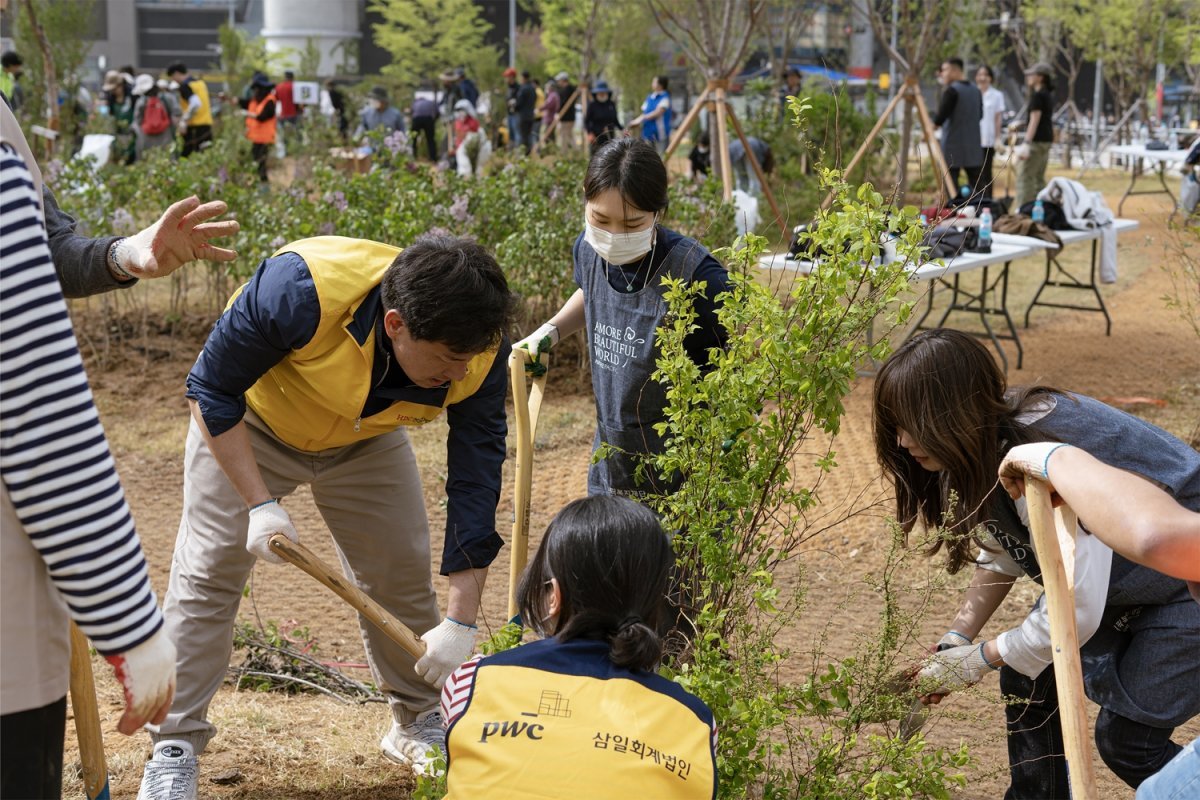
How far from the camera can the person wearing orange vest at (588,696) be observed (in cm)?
176

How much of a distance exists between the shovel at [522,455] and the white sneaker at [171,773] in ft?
2.77

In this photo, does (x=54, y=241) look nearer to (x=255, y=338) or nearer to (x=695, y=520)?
(x=255, y=338)

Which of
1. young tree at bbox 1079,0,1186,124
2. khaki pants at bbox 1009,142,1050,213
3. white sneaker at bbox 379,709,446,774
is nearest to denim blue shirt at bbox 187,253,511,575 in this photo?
white sneaker at bbox 379,709,446,774

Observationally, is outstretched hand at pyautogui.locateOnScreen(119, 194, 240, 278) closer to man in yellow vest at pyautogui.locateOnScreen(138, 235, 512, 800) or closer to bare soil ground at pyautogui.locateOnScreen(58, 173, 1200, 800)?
man in yellow vest at pyautogui.locateOnScreen(138, 235, 512, 800)

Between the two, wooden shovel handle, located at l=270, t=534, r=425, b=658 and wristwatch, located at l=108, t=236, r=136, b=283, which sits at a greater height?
wristwatch, located at l=108, t=236, r=136, b=283

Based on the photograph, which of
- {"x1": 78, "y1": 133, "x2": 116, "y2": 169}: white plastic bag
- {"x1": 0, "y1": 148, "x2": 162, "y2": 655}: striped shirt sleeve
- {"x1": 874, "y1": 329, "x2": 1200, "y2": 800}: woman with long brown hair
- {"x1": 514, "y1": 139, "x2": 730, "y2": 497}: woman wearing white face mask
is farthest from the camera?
{"x1": 78, "y1": 133, "x2": 116, "y2": 169}: white plastic bag

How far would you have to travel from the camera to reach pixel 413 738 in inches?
130

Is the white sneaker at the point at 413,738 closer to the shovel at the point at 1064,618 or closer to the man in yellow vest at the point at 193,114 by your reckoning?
the shovel at the point at 1064,618

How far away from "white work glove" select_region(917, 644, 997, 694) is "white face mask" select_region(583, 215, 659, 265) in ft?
→ 4.01

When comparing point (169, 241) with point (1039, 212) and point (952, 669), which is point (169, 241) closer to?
point (952, 669)

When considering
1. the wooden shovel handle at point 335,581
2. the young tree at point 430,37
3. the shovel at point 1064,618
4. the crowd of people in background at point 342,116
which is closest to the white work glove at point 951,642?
the shovel at point 1064,618

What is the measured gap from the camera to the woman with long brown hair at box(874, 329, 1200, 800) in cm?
240

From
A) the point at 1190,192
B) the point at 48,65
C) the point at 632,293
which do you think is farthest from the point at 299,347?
the point at 1190,192

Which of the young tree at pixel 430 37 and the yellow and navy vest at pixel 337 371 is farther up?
the young tree at pixel 430 37
